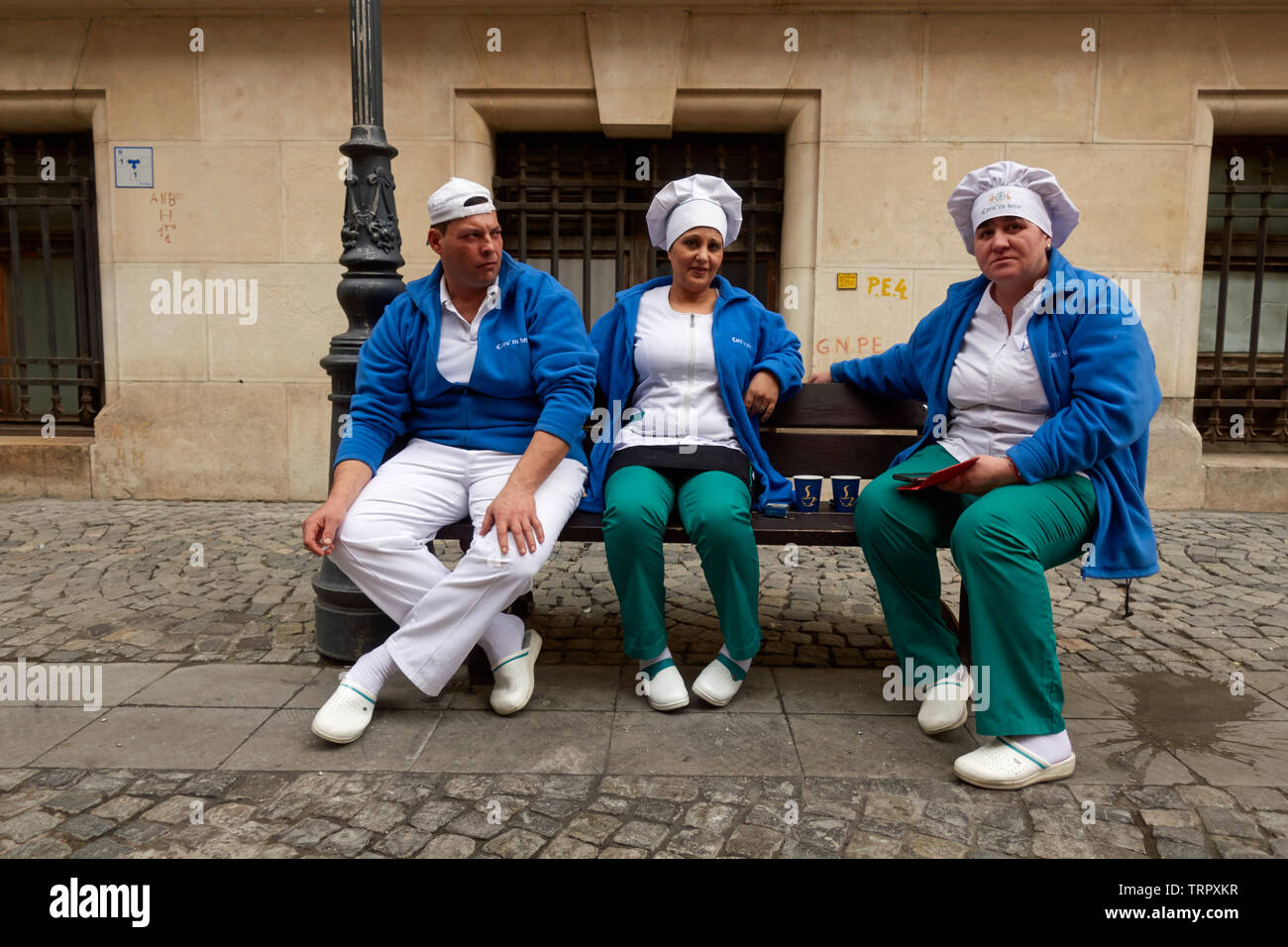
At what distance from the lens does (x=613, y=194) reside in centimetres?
721

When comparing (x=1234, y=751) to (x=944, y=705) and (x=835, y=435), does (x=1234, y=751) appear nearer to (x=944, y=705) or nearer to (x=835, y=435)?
(x=944, y=705)

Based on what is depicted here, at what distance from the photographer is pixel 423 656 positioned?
290 cm

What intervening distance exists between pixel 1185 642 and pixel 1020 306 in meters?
Result: 1.82

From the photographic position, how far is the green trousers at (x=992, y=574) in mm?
2594

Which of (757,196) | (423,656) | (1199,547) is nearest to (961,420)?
(423,656)

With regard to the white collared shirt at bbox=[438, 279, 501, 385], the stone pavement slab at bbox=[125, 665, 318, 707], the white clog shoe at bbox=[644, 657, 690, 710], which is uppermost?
the white collared shirt at bbox=[438, 279, 501, 385]

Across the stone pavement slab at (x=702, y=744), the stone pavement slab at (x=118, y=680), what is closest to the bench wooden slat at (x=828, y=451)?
the stone pavement slab at (x=702, y=744)

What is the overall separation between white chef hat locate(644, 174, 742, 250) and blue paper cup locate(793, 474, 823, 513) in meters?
0.90

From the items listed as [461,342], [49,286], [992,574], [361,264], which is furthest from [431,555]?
[49,286]

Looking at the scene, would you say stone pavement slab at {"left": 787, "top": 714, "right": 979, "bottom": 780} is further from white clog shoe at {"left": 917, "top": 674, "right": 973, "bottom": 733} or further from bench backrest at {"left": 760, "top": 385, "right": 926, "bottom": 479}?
bench backrest at {"left": 760, "top": 385, "right": 926, "bottom": 479}

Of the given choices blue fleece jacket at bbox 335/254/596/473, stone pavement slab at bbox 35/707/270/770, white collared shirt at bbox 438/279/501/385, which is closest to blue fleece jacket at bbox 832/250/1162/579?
blue fleece jacket at bbox 335/254/596/473

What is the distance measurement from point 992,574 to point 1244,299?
6226 mm

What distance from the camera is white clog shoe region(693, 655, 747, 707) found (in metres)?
3.05

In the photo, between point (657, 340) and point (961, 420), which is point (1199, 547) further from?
point (657, 340)
